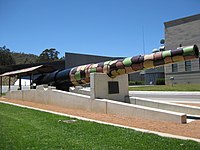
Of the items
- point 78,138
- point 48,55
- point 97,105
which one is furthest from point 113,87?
point 48,55

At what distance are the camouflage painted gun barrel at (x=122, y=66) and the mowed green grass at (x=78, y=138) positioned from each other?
404 centimetres

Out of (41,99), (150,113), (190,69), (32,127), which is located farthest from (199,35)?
(32,127)

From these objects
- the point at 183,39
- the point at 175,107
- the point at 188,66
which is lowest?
the point at 175,107

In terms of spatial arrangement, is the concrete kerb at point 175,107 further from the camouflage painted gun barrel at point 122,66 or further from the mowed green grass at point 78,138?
the mowed green grass at point 78,138

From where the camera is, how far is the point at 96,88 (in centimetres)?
1330

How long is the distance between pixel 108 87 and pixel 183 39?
110ft

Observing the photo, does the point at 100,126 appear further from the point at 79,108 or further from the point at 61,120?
the point at 79,108

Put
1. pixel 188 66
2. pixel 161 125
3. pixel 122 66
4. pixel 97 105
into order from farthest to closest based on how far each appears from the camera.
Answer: pixel 188 66 → pixel 122 66 → pixel 97 105 → pixel 161 125

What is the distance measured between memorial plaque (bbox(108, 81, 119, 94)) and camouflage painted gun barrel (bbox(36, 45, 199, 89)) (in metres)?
0.41

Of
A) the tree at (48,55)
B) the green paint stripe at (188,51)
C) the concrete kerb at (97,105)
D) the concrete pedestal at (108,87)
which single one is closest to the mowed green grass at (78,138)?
the concrete kerb at (97,105)

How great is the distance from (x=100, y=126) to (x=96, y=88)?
4.63 meters

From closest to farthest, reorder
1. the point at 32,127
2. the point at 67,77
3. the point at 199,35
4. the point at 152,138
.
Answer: the point at 152,138 < the point at 32,127 < the point at 67,77 < the point at 199,35

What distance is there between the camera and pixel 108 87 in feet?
45.7

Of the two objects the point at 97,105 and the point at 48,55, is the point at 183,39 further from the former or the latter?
the point at 48,55
